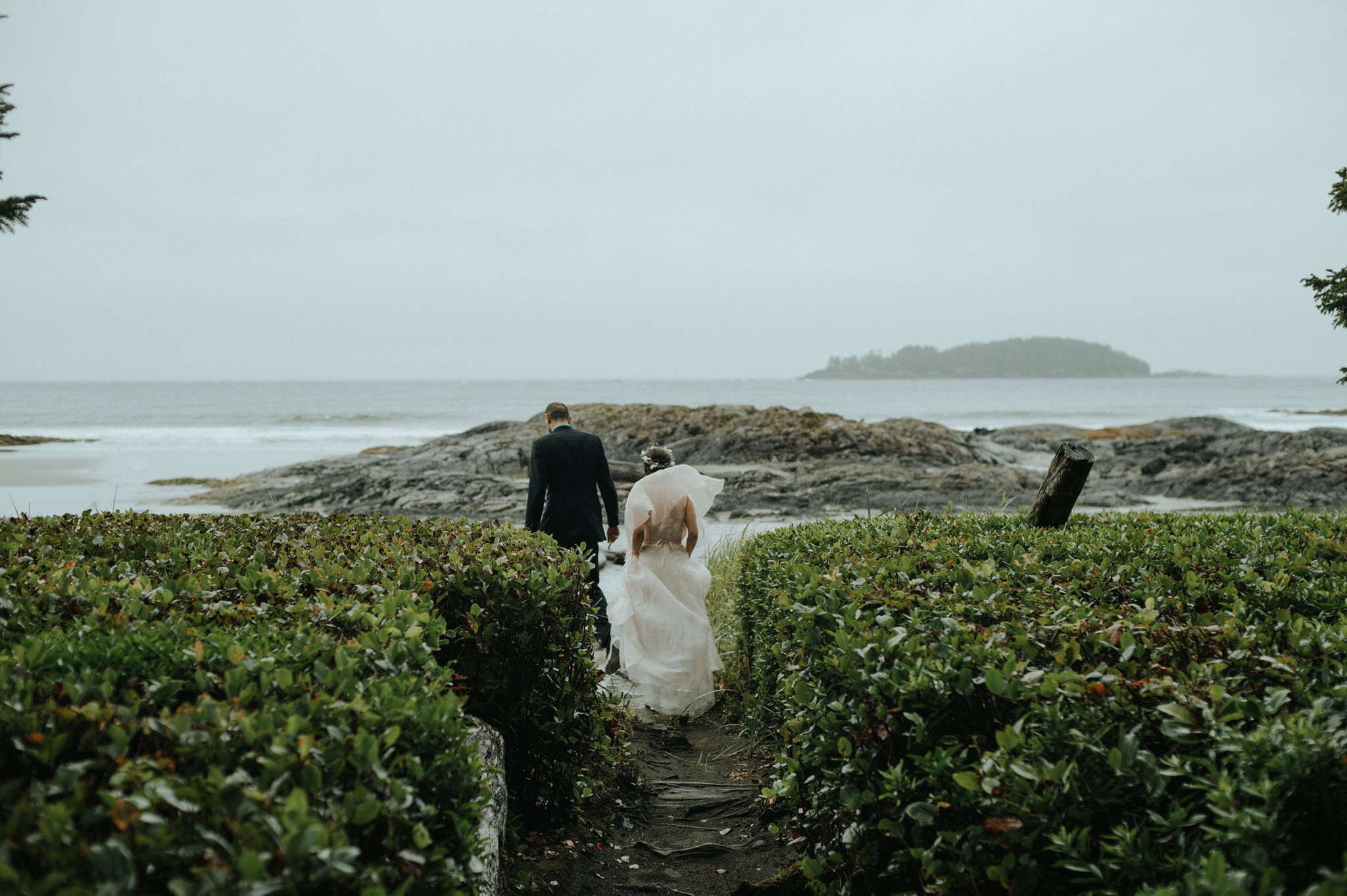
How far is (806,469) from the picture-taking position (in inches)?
797

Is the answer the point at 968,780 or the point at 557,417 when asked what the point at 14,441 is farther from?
the point at 968,780

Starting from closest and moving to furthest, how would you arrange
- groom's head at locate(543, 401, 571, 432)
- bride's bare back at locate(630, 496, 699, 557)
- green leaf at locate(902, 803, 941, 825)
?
green leaf at locate(902, 803, 941, 825) → bride's bare back at locate(630, 496, 699, 557) → groom's head at locate(543, 401, 571, 432)

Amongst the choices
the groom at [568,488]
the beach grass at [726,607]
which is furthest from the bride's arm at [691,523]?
the groom at [568,488]

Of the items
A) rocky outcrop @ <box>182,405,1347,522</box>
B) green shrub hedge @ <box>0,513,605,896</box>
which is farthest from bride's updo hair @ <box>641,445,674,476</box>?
rocky outcrop @ <box>182,405,1347,522</box>

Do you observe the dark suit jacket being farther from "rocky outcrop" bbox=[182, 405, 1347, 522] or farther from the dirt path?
"rocky outcrop" bbox=[182, 405, 1347, 522]

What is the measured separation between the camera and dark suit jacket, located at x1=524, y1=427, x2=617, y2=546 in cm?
700

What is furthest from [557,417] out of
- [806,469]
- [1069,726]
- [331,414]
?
[331,414]

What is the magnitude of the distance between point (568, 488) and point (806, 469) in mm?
13888

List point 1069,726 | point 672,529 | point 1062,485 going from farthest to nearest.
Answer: point 672,529, point 1062,485, point 1069,726

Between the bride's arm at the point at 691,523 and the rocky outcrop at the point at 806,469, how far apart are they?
8.28 m

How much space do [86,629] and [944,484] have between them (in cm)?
1804

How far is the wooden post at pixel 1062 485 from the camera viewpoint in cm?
490

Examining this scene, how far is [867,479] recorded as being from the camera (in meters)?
18.6

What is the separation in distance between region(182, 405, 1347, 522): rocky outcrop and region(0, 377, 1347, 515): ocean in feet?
13.1
